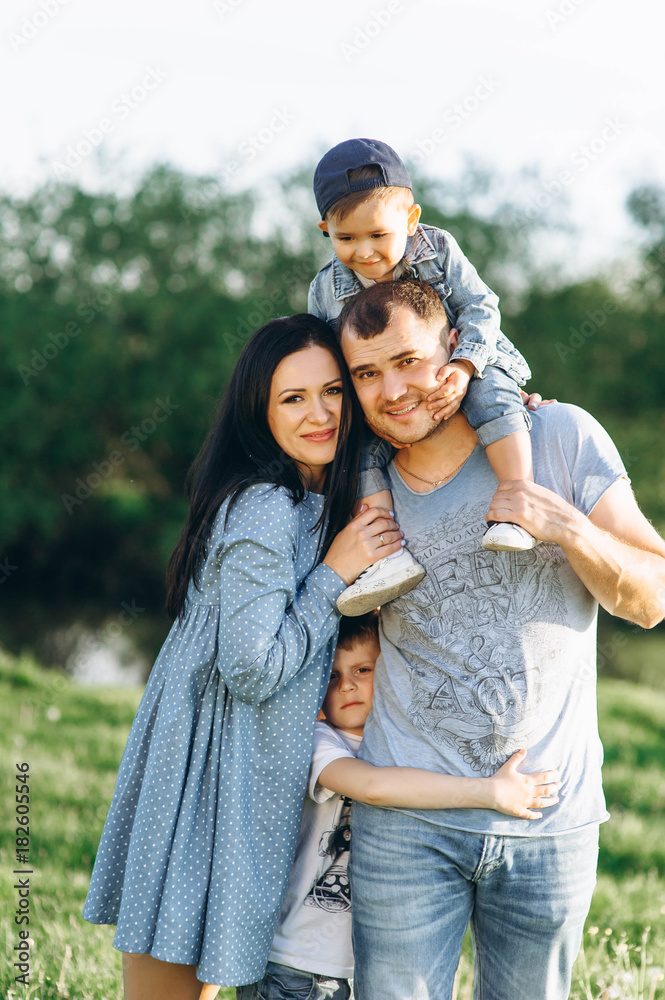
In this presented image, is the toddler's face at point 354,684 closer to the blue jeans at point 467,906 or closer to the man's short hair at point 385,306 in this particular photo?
the blue jeans at point 467,906

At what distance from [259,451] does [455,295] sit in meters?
0.78

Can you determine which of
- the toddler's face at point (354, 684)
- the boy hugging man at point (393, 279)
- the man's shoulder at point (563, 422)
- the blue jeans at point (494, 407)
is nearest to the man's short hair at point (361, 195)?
the boy hugging man at point (393, 279)

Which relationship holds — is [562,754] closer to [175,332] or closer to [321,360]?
[321,360]

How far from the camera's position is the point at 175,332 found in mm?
18062

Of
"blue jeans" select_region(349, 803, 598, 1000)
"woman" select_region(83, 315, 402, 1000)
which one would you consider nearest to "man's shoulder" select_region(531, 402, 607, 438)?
"woman" select_region(83, 315, 402, 1000)

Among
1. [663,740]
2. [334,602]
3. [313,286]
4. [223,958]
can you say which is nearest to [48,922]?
[223,958]

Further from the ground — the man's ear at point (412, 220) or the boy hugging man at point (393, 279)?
the man's ear at point (412, 220)

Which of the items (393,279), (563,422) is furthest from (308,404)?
(563,422)

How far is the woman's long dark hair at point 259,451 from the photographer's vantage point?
2566mm

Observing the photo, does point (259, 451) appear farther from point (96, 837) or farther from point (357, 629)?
point (96, 837)

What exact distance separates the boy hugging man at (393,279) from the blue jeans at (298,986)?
1.02m

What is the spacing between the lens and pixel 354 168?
286 centimetres

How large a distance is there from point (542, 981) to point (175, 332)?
1689cm

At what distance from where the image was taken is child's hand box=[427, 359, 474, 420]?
2.42 metres
